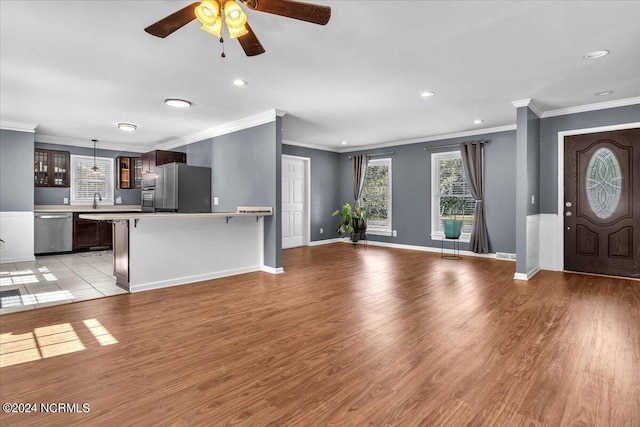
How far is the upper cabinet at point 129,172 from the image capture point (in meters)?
8.29

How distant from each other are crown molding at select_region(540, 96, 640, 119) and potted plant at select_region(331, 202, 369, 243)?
14.0 feet

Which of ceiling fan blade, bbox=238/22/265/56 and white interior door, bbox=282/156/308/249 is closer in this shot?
ceiling fan blade, bbox=238/22/265/56

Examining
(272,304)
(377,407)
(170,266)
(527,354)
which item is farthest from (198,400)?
(170,266)

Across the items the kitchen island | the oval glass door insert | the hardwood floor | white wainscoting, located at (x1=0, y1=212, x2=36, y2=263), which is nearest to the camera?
the hardwood floor

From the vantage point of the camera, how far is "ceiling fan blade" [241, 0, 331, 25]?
6.41ft

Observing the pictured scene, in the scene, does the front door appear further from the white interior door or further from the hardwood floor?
the white interior door

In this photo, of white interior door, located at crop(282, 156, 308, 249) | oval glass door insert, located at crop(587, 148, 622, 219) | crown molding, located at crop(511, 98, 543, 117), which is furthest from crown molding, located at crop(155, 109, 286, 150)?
oval glass door insert, located at crop(587, 148, 622, 219)

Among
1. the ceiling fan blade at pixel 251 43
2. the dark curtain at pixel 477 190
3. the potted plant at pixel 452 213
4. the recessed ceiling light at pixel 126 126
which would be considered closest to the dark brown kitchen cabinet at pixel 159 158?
the recessed ceiling light at pixel 126 126

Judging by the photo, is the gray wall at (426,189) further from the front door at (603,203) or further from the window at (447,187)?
the front door at (603,203)

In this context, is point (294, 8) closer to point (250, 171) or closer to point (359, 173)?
point (250, 171)

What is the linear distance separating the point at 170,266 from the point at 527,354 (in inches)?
160

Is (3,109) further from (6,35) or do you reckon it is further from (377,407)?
(377,407)

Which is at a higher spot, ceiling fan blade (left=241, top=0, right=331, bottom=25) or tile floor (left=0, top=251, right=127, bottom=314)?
ceiling fan blade (left=241, top=0, right=331, bottom=25)

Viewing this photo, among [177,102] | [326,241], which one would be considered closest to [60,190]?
[177,102]
